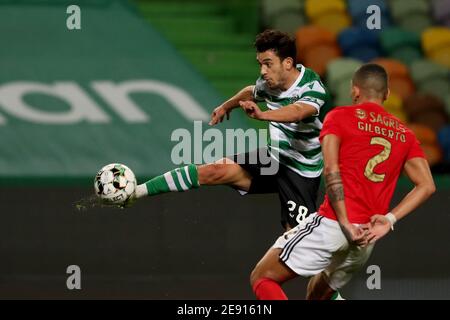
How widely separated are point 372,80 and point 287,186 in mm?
1539

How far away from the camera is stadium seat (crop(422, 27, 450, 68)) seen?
425 inches

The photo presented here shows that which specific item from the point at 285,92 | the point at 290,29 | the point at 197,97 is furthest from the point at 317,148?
the point at 290,29

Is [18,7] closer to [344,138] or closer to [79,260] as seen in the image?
[79,260]

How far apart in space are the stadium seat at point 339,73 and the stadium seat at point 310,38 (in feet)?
0.95

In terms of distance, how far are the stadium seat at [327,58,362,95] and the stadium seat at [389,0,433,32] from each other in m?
0.84

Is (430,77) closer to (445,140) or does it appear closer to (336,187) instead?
(445,140)

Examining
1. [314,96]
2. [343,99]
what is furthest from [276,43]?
[343,99]

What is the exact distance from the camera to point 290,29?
10867mm

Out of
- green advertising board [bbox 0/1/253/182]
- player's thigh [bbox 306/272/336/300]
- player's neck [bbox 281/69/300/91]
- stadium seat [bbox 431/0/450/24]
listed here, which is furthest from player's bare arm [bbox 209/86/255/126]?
stadium seat [bbox 431/0/450/24]

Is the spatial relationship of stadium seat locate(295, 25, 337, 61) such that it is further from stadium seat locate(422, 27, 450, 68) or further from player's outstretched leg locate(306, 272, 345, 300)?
player's outstretched leg locate(306, 272, 345, 300)

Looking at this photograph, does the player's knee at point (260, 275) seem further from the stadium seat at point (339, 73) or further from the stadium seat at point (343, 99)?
the stadium seat at point (339, 73)

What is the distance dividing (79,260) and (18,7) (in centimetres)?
260

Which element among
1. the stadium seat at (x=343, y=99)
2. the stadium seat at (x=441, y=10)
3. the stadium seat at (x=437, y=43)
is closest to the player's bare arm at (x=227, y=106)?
the stadium seat at (x=343, y=99)

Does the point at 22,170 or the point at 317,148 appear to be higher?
the point at 22,170
